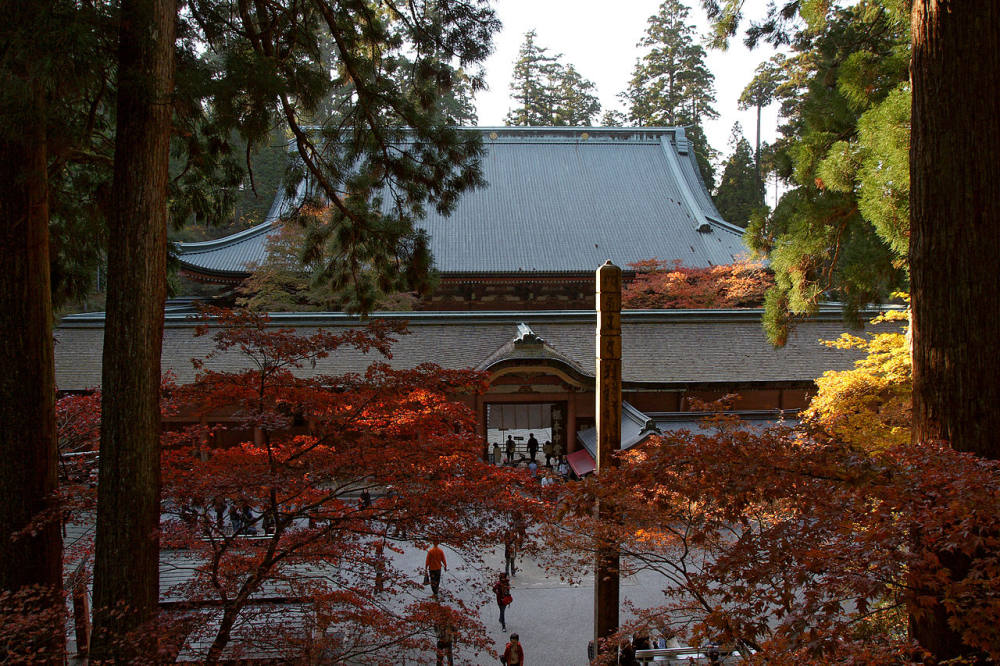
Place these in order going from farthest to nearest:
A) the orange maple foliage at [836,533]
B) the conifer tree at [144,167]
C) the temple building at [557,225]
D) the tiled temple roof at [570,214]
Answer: the tiled temple roof at [570,214]
the temple building at [557,225]
the conifer tree at [144,167]
the orange maple foliage at [836,533]

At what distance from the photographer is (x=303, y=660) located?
395cm

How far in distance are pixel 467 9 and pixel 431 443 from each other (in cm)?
390

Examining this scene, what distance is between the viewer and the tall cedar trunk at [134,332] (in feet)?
12.5

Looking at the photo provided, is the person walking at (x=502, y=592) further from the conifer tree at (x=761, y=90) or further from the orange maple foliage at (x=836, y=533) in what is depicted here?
the conifer tree at (x=761, y=90)

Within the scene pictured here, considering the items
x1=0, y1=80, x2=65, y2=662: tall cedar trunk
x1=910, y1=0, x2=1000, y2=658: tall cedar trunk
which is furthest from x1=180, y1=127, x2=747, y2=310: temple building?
x1=910, y1=0, x2=1000, y2=658: tall cedar trunk

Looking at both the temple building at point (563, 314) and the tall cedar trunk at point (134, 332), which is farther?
the temple building at point (563, 314)

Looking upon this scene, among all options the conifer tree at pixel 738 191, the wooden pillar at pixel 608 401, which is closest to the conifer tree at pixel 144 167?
the wooden pillar at pixel 608 401

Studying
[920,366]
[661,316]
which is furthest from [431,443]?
[661,316]

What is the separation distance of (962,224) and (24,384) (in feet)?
18.8

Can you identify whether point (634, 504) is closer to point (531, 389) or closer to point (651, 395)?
point (531, 389)

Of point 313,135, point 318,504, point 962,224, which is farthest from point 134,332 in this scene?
point 962,224

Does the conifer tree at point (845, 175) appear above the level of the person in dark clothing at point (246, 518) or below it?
above

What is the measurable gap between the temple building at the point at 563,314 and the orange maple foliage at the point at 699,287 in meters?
1.54

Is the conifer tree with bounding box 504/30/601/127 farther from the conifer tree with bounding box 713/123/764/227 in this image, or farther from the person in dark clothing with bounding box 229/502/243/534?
the person in dark clothing with bounding box 229/502/243/534
